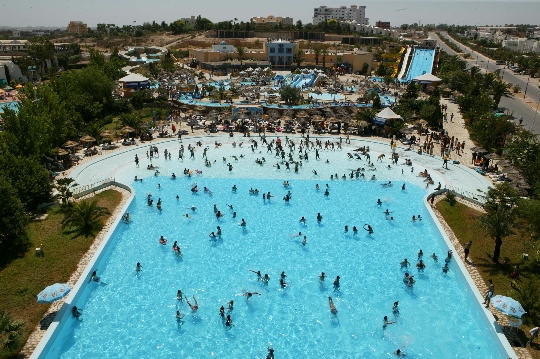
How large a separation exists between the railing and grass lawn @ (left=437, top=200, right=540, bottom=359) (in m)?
18.3

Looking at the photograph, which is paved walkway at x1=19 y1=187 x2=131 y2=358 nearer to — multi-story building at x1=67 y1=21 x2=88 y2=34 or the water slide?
the water slide

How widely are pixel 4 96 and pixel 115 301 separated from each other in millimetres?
48440

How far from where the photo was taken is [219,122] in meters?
38.3

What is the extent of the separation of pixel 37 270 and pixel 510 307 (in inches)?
625

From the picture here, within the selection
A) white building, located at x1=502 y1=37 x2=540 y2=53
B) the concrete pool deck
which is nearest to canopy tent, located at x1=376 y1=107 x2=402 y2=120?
the concrete pool deck

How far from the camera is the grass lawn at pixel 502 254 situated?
13.0m

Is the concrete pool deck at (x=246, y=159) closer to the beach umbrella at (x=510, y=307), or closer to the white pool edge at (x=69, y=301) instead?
the white pool edge at (x=69, y=301)

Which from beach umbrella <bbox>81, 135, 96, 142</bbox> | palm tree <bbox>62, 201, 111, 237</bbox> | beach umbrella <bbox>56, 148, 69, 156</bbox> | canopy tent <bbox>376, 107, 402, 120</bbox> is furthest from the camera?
canopy tent <bbox>376, 107, 402, 120</bbox>

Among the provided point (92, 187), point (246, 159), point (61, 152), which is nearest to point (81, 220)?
point (92, 187)

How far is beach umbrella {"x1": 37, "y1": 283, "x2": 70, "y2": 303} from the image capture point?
41.4ft

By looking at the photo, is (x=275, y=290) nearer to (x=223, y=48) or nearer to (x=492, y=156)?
(x=492, y=156)

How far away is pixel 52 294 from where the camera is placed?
41.8 ft

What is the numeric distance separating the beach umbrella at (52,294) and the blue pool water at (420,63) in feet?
194

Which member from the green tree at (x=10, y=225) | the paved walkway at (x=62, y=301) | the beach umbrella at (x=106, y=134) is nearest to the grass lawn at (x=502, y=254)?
the paved walkway at (x=62, y=301)
